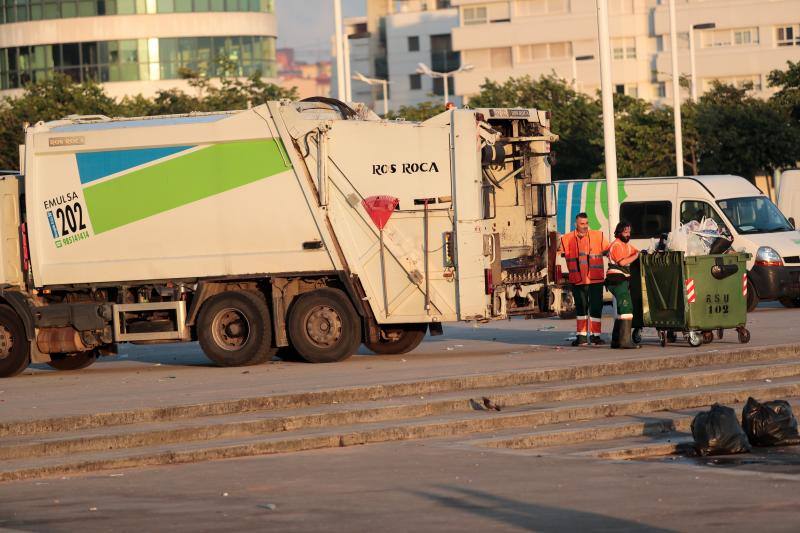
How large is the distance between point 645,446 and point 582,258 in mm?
6590

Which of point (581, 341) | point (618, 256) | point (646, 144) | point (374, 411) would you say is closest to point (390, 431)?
point (374, 411)

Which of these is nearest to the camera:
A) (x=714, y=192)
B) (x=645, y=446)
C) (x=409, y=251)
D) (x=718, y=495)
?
(x=718, y=495)

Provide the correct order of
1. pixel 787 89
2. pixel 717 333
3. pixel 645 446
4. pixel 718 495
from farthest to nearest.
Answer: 1. pixel 787 89
2. pixel 717 333
3. pixel 645 446
4. pixel 718 495

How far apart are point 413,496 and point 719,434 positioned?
272cm

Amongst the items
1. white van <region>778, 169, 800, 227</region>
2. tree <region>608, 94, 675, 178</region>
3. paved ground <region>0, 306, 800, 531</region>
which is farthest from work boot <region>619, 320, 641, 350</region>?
tree <region>608, 94, 675, 178</region>

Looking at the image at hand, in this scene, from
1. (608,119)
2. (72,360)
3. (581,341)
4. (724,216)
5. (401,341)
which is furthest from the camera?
(724,216)

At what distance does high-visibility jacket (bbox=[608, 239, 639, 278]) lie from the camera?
1798 centimetres

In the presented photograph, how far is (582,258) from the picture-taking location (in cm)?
1859

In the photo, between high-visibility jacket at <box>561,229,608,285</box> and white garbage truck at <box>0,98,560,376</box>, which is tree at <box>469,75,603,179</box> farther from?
white garbage truck at <box>0,98,560,376</box>

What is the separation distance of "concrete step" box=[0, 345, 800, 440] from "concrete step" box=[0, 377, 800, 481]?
970 millimetres

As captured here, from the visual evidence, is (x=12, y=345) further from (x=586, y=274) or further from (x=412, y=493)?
(x=412, y=493)

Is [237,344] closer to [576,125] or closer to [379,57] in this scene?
[576,125]

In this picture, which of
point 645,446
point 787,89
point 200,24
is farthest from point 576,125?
point 645,446

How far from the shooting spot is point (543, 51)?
95312 millimetres
